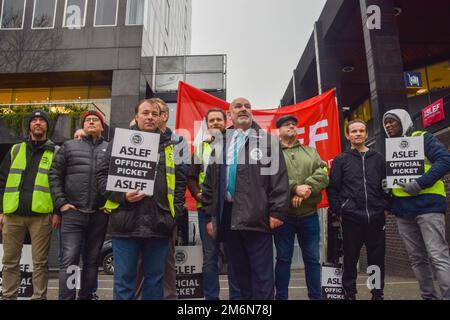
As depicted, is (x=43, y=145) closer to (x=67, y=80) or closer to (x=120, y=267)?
(x=120, y=267)

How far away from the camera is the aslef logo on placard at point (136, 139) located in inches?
140

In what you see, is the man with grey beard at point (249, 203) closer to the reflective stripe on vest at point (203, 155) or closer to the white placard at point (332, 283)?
the reflective stripe on vest at point (203, 155)

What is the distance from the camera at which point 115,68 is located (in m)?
18.1

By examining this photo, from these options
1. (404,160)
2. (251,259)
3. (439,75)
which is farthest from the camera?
(439,75)

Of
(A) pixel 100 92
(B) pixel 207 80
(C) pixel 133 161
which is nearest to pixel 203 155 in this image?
(C) pixel 133 161

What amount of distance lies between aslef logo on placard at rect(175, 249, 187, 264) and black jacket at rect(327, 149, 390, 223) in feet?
6.24

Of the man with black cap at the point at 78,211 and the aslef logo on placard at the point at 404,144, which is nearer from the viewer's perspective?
the man with black cap at the point at 78,211

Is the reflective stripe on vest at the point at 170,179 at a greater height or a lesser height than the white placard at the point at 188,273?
greater

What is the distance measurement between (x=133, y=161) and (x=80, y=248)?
4.80 ft

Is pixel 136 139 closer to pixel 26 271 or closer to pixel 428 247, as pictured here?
pixel 26 271

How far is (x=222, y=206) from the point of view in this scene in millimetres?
3605

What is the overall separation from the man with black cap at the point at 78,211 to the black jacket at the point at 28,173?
380 mm

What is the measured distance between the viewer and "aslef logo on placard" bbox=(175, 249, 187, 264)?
451 cm

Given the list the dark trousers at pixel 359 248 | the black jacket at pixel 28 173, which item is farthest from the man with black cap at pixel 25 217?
→ the dark trousers at pixel 359 248
